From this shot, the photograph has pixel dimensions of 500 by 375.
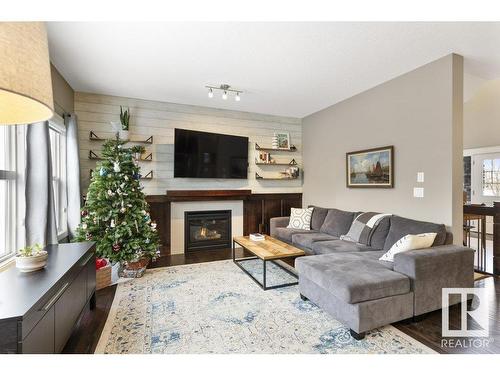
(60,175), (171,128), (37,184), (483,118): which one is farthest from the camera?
(483,118)

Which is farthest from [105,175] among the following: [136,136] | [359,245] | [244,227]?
[359,245]

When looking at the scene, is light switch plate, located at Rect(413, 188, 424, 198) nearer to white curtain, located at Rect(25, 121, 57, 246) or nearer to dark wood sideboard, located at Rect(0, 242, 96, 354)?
dark wood sideboard, located at Rect(0, 242, 96, 354)

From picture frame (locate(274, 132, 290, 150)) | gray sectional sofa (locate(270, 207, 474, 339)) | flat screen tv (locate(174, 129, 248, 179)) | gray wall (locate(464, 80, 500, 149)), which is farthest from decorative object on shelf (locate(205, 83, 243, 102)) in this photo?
gray wall (locate(464, 80, 500, 149))

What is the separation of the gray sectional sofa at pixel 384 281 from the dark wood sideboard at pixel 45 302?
2.02 m

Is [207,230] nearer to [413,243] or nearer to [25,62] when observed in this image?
[413,243]

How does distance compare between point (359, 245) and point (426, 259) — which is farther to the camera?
point (359, 245)

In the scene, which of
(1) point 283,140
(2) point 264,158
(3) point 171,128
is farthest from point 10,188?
(1) point 283,140

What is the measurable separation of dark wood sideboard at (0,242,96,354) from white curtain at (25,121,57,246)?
0.31 meters

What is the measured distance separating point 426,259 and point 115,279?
353 cm

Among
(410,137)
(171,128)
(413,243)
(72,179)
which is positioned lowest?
(413,243)

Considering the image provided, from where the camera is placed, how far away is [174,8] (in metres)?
1.40

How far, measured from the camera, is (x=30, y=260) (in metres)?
1.71

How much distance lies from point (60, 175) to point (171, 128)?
184 cm

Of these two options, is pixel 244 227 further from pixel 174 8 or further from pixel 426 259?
pixel 174 8
